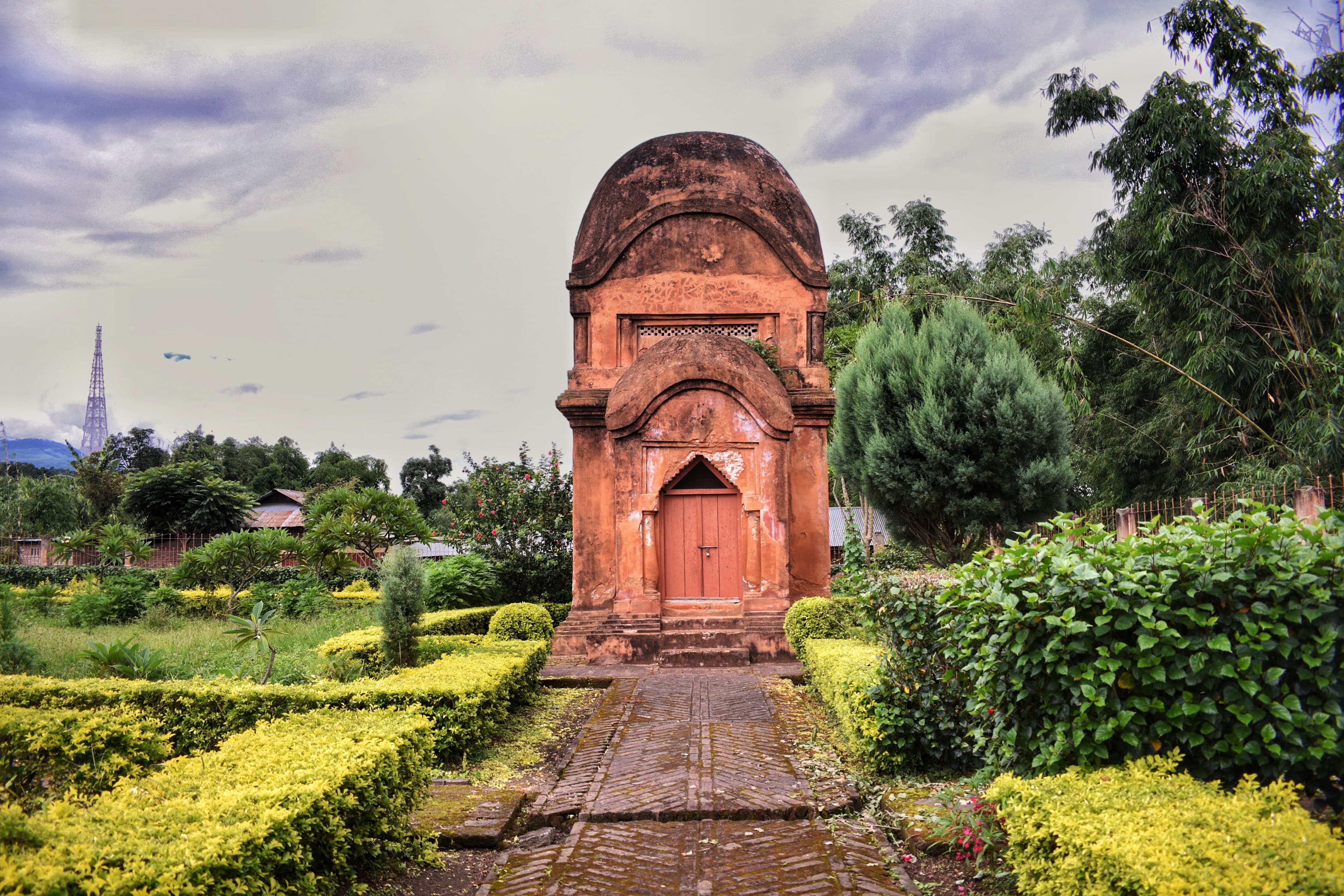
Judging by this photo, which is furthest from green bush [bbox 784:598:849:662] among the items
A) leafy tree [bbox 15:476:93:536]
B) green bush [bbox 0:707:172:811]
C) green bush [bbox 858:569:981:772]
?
leafy tree [bbox 15:476:93:536]

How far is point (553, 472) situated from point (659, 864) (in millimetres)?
13351

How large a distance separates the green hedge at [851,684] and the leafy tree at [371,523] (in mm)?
8376

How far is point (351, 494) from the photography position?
52.0 ft

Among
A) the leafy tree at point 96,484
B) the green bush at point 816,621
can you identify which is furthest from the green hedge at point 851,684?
the leafy tree at point 96,484

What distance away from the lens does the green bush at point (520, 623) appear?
1159cm

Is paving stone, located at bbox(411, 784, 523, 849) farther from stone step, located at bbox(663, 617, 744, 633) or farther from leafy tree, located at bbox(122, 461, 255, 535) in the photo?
leafy tree, located at bbox(122, 461, 255, 535)

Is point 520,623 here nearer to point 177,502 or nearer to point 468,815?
point 468,815

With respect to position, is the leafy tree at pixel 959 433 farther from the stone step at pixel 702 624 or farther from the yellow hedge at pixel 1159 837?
the yellow hedge at pixel 1159 837

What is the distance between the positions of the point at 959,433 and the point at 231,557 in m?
15.3

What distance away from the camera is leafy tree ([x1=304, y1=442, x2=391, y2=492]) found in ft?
190

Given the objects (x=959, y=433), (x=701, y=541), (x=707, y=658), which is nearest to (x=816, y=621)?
(x=707, y=658)

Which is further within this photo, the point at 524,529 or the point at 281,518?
the point at 281,518

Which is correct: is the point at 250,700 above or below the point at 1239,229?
below

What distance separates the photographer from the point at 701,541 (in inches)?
557
